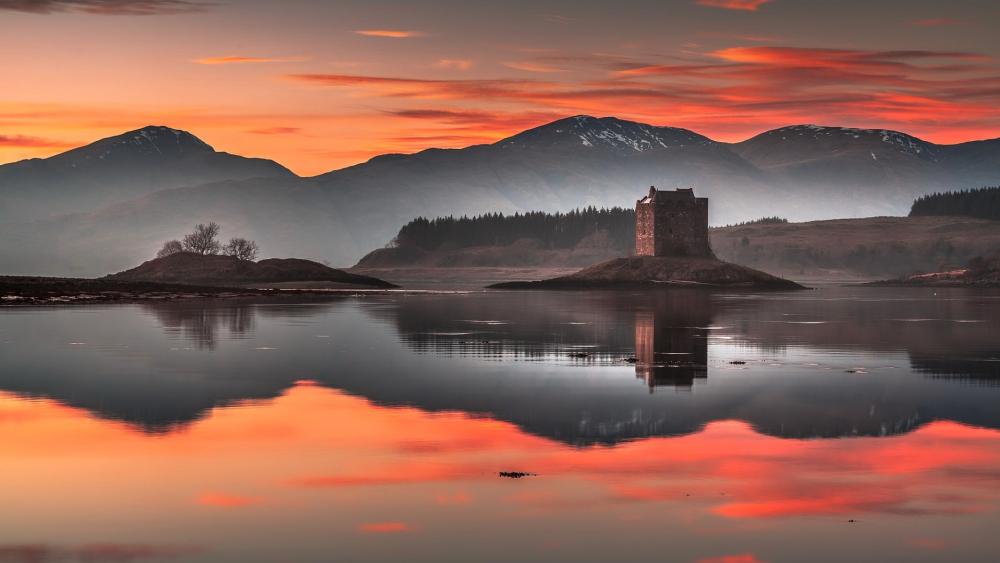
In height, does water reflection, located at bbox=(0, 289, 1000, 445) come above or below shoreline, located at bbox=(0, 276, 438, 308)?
below

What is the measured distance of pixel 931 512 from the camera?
73.7 feet

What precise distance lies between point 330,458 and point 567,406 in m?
10.8

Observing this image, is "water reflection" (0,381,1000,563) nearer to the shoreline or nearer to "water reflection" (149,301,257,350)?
"water reflection" (149,301,257,350)

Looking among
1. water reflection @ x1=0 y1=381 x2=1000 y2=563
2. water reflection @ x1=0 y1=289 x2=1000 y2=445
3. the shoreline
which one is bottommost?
water reflection @ x1=0 y1=381 x2=1000 y2=563

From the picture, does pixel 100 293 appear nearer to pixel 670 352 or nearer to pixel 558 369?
pixel 670 352

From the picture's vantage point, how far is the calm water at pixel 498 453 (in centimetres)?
2047

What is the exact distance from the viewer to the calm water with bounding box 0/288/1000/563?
2047cm

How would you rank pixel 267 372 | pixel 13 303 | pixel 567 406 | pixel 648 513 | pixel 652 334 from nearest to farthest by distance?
1. pixel 648 513
2. pixel 567 406
3. pixel 267 372
4. pixel 652 334
5. pixel 13 303

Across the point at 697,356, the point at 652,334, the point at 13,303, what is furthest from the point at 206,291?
the point at 697,356

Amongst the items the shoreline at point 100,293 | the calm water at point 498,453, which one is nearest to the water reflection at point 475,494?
the calm water at point 498,453

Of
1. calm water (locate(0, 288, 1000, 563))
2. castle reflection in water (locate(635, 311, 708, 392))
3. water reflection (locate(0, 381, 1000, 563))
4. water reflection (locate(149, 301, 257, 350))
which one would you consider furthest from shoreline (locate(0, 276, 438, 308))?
water reflection (locate(0, 381, 1000, 563))

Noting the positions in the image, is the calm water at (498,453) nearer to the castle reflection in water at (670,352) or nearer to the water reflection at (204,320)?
the castle reflection in water at (670,352)

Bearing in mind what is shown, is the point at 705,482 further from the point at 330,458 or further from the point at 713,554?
the point at 330,458

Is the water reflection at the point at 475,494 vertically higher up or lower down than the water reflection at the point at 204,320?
lower down
